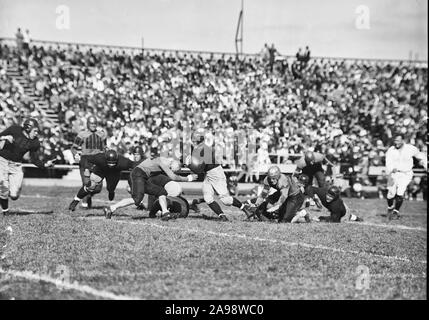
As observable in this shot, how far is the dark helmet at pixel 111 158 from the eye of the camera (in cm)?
1352

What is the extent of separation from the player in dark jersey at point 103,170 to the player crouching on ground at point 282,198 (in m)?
2.55

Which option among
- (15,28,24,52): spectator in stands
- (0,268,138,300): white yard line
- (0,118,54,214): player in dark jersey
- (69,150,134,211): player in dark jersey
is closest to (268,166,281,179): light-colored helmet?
(69,150,134,211): player in dark jersey

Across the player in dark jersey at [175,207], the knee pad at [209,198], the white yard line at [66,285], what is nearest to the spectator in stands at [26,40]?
the player in dark jersey at [175,207]

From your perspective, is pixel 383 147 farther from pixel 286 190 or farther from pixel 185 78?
pixel 286 190

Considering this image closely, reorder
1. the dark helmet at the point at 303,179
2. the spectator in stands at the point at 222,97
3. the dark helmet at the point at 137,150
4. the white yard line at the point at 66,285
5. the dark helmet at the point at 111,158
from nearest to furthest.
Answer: the white yard line at the point at 66,285 < the dark helmet at the point at 111,158 < the dark helmet at the point at 303,179 < the dark helmet at the point at 137,150 < the spectator in stands at the point at 222,97

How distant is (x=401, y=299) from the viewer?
21.5 ft

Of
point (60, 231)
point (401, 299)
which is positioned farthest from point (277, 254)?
point (60, 231)

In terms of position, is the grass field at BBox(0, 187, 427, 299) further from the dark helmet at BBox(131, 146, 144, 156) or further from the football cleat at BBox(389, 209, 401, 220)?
the dark helmet at BBox(131, 146, 144, 156)

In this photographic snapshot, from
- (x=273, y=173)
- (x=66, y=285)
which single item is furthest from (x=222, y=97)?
Result: (x=66, y=285)

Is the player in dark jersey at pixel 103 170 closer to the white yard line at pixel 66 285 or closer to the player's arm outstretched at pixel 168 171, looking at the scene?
the player's arm outstretched at pixel 168 171

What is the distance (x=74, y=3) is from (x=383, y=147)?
11.9m

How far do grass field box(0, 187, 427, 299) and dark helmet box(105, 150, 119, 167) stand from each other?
1.03m

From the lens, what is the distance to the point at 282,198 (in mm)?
12758

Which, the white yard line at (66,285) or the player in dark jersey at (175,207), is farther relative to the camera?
the player in dark jersey at (175,207)
